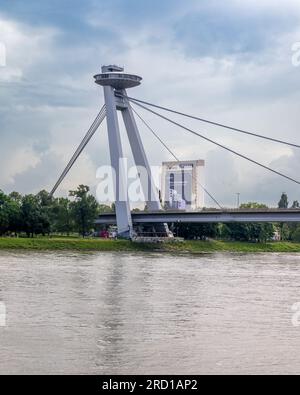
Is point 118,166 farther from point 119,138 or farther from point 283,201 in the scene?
point 283,201

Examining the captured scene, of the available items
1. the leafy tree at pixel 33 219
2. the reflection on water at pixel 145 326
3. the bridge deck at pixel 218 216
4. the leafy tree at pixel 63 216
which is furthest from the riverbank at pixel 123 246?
the reflection on water at pixel 145 326

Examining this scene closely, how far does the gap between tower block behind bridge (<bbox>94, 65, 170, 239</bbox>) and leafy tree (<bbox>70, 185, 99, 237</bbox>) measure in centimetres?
195

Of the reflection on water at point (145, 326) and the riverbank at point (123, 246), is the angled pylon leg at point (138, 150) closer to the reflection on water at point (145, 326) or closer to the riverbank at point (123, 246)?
the riverbank at point (123, 246)

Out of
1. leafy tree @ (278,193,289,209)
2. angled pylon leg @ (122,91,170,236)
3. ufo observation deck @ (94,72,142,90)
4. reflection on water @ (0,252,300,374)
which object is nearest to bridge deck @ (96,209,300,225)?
angled pylon leg @ (122,91,170,236)

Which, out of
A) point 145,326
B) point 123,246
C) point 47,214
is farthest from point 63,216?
point 145,326

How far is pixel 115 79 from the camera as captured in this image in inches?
2082

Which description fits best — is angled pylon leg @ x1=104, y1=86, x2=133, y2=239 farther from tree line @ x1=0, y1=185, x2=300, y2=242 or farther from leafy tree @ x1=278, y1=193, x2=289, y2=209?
leafy tree @ x1=278, y1=193, x2=289, y2=209

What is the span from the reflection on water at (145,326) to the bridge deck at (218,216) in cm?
2416

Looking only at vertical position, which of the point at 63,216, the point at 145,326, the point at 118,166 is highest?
the point at 118,166

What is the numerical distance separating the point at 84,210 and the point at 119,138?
19.9 feet

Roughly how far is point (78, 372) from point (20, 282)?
10627 mm

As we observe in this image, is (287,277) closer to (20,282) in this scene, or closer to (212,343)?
(20,282)

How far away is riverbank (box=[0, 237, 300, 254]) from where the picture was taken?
3975 cm
